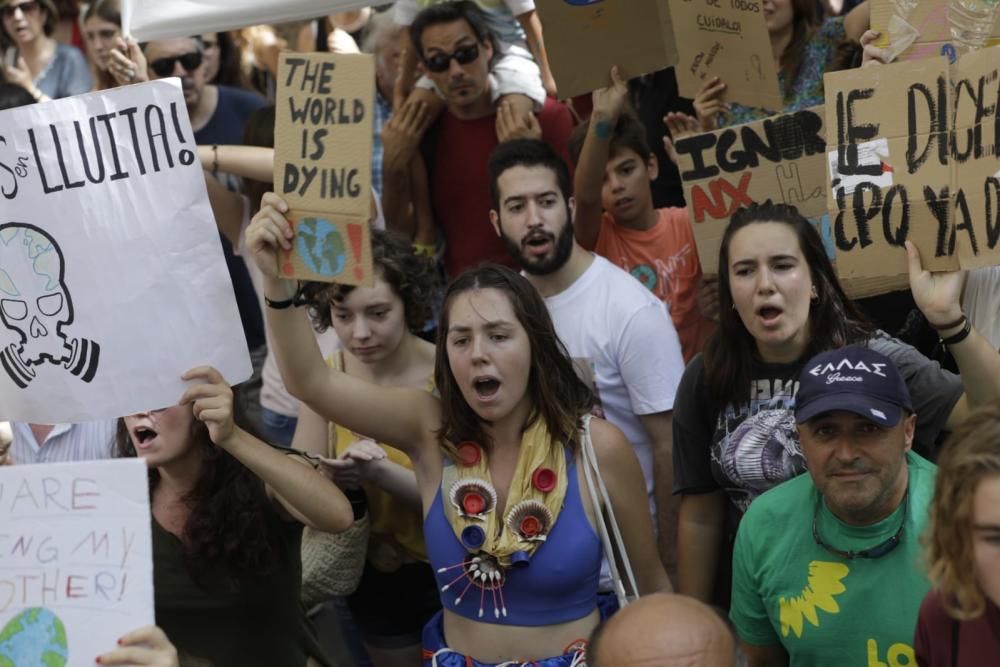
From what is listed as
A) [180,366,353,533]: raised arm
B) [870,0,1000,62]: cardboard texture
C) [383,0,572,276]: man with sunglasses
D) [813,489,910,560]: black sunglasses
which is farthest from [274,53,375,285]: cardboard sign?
[383,0,572,276]: man with sunglasses

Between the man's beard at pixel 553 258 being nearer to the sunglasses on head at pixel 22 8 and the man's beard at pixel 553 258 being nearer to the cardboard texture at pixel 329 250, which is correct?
the cardboard texture at pixel 329 250

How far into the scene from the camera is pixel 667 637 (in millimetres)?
2734

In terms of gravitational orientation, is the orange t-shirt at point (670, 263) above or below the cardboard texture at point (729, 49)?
below

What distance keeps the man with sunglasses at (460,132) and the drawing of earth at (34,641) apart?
2.89m

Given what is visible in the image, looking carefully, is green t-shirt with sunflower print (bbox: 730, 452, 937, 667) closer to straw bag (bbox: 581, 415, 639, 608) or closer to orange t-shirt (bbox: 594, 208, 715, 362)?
straw bag (bbox: 581, 415, 639, 608)

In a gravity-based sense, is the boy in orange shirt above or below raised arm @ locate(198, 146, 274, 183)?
below

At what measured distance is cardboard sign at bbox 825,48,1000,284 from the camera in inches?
142

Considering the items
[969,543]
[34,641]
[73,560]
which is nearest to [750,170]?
[969,543]

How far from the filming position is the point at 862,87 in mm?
3738

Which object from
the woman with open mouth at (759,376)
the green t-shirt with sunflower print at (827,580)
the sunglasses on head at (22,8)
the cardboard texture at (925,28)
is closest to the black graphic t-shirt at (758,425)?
the woman with open mouth at (759,376)

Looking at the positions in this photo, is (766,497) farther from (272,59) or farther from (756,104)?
(272,59)

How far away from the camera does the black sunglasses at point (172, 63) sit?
633cm

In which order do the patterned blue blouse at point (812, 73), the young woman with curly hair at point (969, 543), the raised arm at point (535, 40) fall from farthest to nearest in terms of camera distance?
the raised arm at point (535, 40) < the patterned blue blouse at point (812, 73) < the young woman with curly hair at point (969, 543)

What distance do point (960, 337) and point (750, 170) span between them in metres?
1.15
